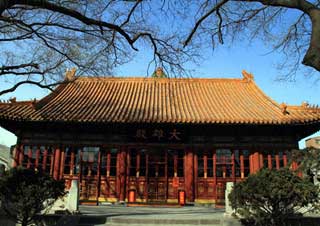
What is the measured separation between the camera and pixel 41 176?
7.59 m

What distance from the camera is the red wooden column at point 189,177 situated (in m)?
14.0

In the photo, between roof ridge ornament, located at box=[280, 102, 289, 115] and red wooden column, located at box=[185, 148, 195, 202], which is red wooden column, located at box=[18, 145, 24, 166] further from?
roof ridge ornament, located at box=[280, 102, 289, 115]

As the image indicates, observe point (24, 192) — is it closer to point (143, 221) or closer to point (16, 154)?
point (143, 221)

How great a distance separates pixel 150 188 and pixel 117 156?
1.84 m

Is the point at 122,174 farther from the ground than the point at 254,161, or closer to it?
closer to it

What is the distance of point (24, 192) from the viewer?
720cm

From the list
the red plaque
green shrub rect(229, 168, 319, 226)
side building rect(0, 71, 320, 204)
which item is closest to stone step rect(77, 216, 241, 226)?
green shrub rect(229, 168, 319, 226)

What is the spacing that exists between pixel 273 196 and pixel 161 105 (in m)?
8.23

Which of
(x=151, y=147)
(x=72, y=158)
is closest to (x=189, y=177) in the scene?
(x=151, y=147)

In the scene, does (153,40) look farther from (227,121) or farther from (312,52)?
(227,121)

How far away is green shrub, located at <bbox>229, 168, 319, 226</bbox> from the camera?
7395 millimetres

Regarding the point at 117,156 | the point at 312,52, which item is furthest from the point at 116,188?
the point at 312,52

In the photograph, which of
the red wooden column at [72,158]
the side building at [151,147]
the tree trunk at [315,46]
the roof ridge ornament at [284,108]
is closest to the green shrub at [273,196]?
the tree trunk at [315,46]

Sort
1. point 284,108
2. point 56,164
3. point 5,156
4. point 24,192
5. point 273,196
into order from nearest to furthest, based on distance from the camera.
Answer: point 24,192, point 273,196, point 284,108, point 56,164, point 5,156
